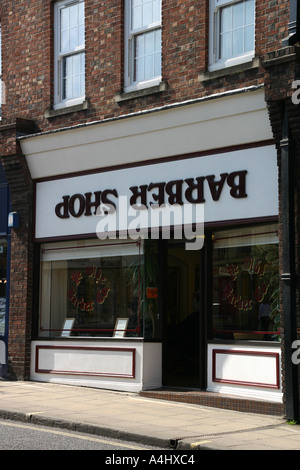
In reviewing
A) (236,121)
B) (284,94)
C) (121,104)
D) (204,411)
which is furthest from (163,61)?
(204,411)

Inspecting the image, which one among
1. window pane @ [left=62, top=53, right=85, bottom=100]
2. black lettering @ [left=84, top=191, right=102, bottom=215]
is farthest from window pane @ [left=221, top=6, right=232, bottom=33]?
black lettering @ [left=84, top=191, right=102, bottom=215]

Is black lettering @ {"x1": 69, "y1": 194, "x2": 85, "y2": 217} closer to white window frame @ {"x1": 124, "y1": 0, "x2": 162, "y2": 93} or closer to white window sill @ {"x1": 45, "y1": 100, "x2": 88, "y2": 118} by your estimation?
white window sill @ {"x1": 45, "y1": 100, "x2": 88, "y2": 118}

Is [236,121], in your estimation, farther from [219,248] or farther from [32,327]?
[32,327]

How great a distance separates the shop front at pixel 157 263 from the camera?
12.3 m

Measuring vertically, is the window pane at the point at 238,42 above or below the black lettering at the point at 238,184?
above

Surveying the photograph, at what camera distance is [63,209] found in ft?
49.1

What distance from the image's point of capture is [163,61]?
44.3ft

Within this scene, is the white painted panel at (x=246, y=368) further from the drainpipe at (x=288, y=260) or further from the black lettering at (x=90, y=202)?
the black lettering at (x=90, y=202)

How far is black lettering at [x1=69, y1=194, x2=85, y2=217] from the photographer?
14609mm

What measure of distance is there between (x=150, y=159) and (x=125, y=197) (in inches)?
32.6

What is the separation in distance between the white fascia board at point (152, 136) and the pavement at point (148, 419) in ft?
13.1

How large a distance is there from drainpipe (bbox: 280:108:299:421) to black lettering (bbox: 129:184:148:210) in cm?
301

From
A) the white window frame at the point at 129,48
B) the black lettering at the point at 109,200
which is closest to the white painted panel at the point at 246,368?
the black lettering at the point at 109,200

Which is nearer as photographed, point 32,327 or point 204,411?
point 204,411
